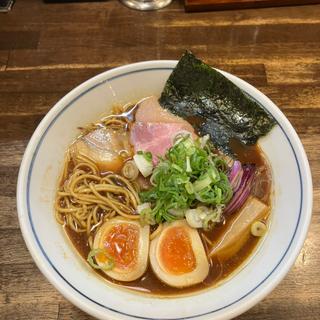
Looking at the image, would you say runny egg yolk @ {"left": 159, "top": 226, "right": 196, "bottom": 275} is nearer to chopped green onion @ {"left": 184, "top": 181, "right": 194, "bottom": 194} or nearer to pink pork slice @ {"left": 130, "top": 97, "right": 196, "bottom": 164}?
chopped green onion @ {"left": 184, "top": 181, "right": 194, "bottom": 194}

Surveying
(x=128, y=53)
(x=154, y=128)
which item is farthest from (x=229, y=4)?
(x=154, y=128)

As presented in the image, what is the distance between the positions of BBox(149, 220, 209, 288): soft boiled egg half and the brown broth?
0.02 m

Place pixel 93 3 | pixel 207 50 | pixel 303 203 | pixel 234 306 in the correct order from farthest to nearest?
pixel 93 3
pixel 207 50
pixel 303 203
pixel 234 306

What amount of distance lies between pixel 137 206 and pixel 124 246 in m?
Result: 0.17

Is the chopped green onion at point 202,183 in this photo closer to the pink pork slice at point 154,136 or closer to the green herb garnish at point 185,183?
the green herb garnish at point 185,183

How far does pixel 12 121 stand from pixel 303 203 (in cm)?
137

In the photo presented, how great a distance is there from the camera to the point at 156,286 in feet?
4.41

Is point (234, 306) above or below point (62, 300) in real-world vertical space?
above

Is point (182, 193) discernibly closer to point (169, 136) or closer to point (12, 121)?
point (169, 136)

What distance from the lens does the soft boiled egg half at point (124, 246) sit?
1.34 meters

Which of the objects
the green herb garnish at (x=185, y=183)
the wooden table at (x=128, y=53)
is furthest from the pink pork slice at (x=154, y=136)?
the wooden table at (x=128, y=53)

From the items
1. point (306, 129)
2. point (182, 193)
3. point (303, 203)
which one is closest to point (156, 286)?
point (182, 193)

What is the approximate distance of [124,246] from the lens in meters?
1.38

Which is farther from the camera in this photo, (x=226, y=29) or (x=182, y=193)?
(x=226, y=29)
